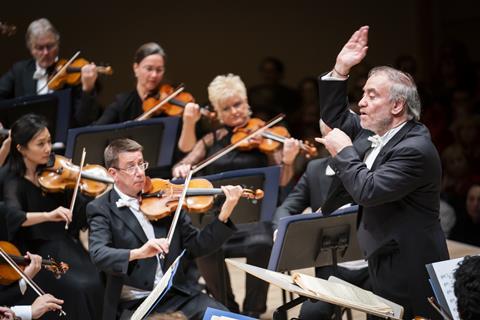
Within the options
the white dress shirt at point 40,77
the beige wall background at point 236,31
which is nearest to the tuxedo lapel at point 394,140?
the white dress shirt at point 40,77

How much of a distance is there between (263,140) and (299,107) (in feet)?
7.90

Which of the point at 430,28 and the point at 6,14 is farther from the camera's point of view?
the point at 430,28

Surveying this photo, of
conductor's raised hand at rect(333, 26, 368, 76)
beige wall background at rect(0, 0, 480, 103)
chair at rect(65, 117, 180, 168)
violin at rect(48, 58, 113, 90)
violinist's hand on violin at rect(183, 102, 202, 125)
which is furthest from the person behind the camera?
beige wall background at rect(0, 0, 480, 103)

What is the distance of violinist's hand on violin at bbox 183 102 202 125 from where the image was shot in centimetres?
467

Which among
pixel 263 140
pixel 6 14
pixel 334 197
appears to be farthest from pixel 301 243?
pixel 6 14

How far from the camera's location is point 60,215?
12.8 feet

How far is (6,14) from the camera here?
6.82m

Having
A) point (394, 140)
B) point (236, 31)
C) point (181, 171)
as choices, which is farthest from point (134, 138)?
point (236, 31)

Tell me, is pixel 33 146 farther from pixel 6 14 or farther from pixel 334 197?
pixel 6 14

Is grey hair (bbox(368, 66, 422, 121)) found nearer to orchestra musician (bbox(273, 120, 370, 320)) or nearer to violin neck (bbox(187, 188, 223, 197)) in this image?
orchestra musician (bbox(273, 120, 370, 320))

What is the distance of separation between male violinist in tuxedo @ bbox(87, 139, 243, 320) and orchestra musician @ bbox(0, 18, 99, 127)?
4.08 feet

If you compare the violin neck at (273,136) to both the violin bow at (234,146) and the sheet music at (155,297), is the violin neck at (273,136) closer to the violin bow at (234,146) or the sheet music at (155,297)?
Answer: the violin bow at (234,146)

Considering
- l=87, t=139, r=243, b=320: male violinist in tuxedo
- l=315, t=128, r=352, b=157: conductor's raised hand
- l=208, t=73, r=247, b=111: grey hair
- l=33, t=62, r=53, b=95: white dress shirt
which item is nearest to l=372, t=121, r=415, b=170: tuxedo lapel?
l=315, t=128, r=352, b=157: conductor's raised hand

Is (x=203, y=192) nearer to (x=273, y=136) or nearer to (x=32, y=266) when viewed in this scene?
(x=32, y=266)
